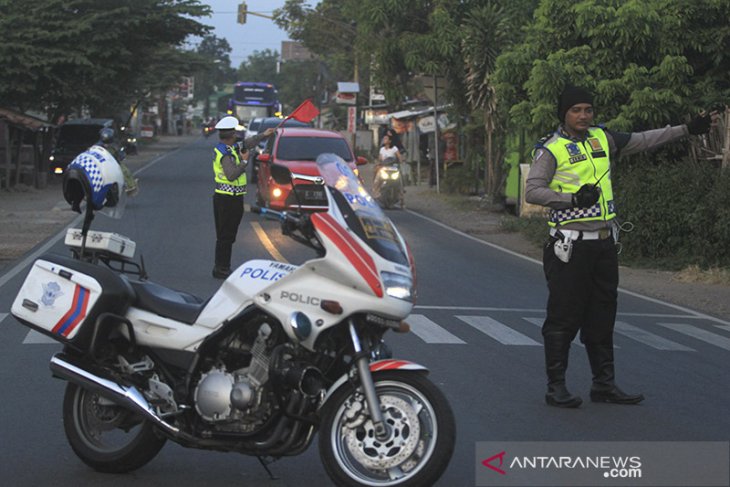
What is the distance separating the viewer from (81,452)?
643cm

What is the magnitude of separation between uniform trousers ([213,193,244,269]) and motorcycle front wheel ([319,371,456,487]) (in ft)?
31.3

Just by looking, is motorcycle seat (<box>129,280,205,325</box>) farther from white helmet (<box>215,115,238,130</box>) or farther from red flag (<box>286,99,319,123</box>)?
white helmet (<box>215,115,238,130</box>)

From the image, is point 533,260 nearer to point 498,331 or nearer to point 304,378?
point 498,331

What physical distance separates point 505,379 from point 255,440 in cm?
382

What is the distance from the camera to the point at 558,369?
8219 millimetres

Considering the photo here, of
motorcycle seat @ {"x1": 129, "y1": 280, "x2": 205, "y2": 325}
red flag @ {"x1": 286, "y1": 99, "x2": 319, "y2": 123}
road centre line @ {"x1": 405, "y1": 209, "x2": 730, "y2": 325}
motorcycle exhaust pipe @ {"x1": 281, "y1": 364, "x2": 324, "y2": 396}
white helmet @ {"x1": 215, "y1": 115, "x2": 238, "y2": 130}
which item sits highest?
red flag @ {"x1": 286, "y1": 99, "x2": 319, "y2": 123}

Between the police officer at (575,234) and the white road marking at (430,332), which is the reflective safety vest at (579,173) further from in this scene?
the white road marking at (430,332)

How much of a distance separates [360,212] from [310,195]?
24 centimetres

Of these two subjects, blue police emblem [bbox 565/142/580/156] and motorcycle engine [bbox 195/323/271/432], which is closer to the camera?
motorcycle engine [bbox 195/323/271/432]

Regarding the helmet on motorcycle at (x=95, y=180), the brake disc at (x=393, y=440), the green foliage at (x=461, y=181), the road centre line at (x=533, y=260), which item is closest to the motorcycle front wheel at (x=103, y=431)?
the brake disc at (x=393, y=440)

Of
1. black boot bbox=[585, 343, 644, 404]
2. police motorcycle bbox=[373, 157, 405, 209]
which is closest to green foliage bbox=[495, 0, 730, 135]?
police motorcycle bbox=[373, 157, 405, 209]

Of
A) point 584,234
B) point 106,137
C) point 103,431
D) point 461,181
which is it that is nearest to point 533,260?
point 106,137

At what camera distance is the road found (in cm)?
658

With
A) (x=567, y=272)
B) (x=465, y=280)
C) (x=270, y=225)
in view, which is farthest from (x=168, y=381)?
(x=270, y=225)
